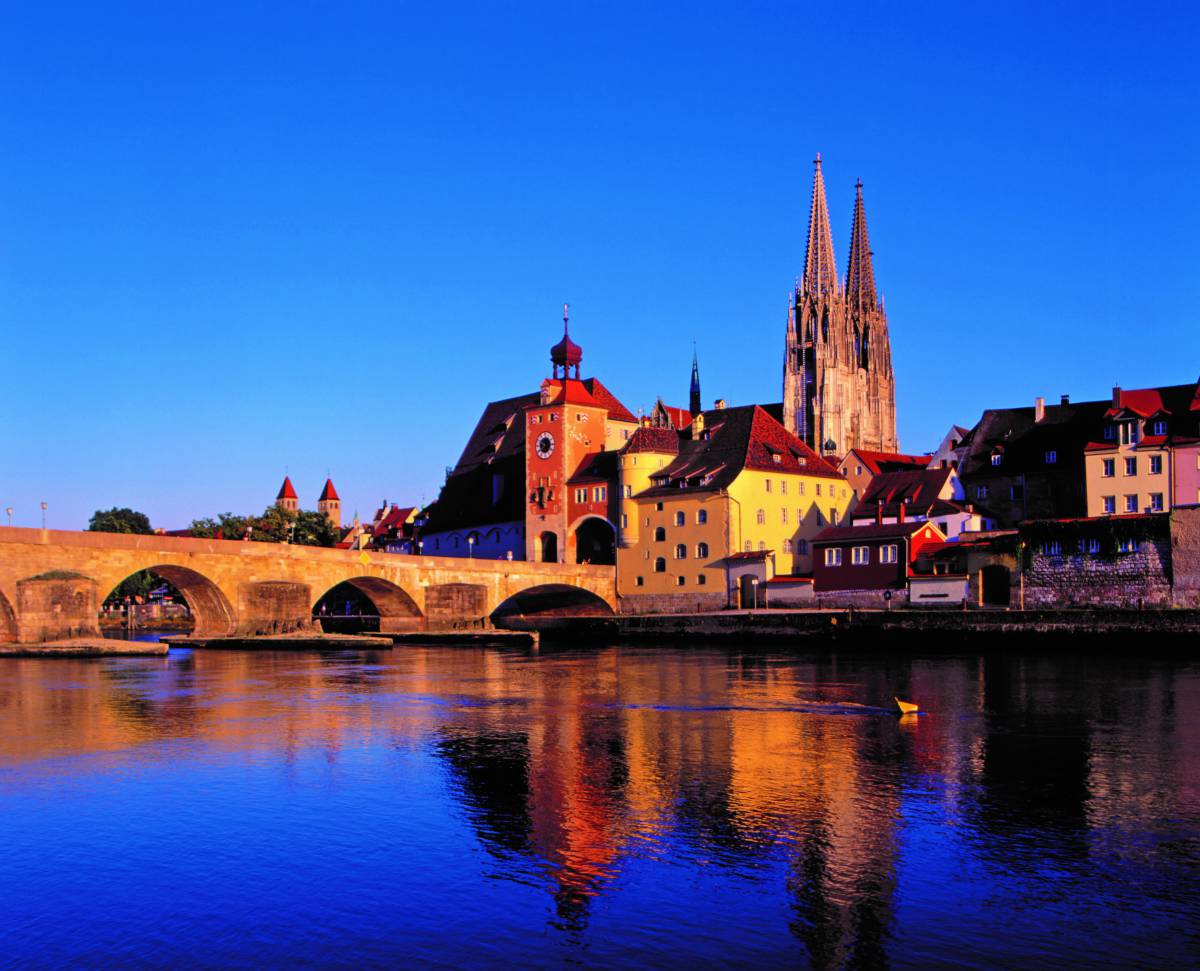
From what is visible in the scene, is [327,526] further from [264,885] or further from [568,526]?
[264,885]

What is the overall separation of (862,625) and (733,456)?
24998mm

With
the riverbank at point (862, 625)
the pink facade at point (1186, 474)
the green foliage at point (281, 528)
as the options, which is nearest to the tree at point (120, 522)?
the green foliage at point (281, 528)

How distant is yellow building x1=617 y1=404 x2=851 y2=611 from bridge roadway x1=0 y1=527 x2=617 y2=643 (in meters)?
4.30

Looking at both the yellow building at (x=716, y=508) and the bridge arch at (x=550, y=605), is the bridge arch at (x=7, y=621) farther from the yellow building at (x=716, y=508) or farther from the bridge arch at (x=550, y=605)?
the yellow building at (x=716, y=508)

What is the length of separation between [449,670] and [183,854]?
129 feet

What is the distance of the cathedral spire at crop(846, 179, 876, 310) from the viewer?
559 feet

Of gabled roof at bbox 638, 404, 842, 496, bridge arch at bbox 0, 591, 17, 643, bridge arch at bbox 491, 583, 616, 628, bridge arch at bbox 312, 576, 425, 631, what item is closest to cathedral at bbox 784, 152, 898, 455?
gabled roof at bbox 638, 404, 842, 496

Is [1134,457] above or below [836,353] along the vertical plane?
below

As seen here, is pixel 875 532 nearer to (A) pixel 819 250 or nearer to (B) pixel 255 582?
(B) pixel 255 582

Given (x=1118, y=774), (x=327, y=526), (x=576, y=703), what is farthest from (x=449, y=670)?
(x=327, y=526)

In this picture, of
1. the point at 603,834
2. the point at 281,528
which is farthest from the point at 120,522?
the point at 603,834

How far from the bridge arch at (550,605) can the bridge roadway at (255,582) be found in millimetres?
104

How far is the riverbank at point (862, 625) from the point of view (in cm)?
6694

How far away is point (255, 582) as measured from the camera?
75812mm
